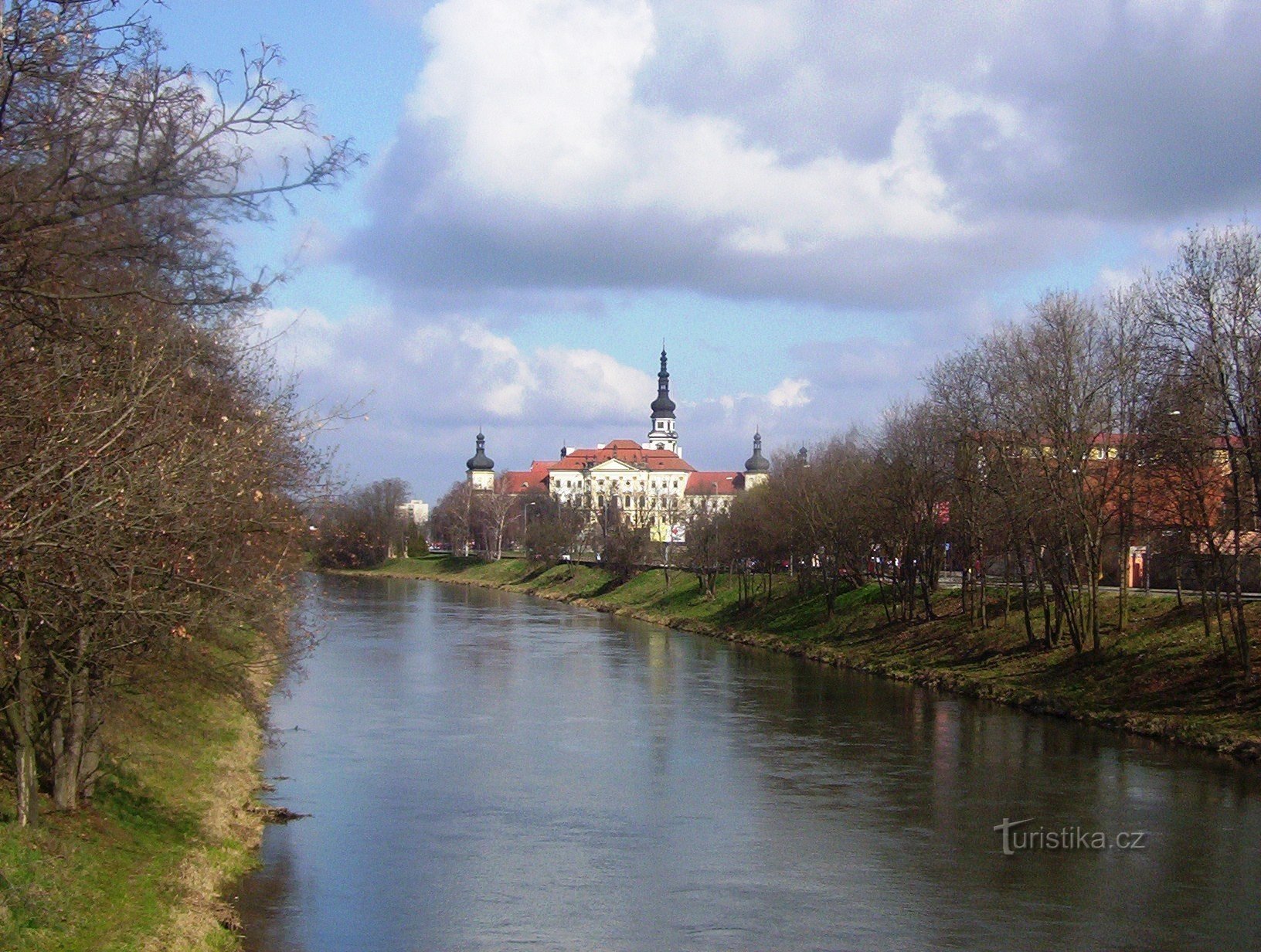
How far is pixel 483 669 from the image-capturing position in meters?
39.8

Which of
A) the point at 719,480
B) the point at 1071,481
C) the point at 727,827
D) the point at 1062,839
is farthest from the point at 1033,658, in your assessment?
the point at 719,480

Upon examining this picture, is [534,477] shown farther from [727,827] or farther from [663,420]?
[727,827]

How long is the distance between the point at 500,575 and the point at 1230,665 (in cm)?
7454

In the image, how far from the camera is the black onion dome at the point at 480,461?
171m

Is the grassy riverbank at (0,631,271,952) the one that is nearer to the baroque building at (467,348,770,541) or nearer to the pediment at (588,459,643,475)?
the baroque building at (467,348,770,541)

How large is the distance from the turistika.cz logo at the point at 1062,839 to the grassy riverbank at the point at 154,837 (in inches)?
422

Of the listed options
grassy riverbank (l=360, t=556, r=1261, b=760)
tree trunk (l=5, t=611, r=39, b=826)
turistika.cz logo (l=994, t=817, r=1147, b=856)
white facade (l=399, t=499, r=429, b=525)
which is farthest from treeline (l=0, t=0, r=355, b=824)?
white facade (l=399, t=499, r=429, b=525)

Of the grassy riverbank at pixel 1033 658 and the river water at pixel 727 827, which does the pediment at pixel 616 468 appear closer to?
the grassy riverbank at pixel 1033 658

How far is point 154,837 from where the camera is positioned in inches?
597

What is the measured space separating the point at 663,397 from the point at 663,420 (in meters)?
3.25

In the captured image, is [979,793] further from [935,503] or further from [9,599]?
[935,503]

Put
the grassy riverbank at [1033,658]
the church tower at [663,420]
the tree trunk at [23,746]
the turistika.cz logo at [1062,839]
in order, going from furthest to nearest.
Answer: the church tower at [663,420] → the grassy riverbank at [1033,658] → the turistika.cz logo at [1062,839] → the tree trunk at [23,746]

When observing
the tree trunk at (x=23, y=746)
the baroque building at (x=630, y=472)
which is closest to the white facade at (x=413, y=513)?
the baroque building at (x=630, y=472)

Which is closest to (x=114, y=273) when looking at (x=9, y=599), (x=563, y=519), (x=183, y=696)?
(x=9, y=599)
